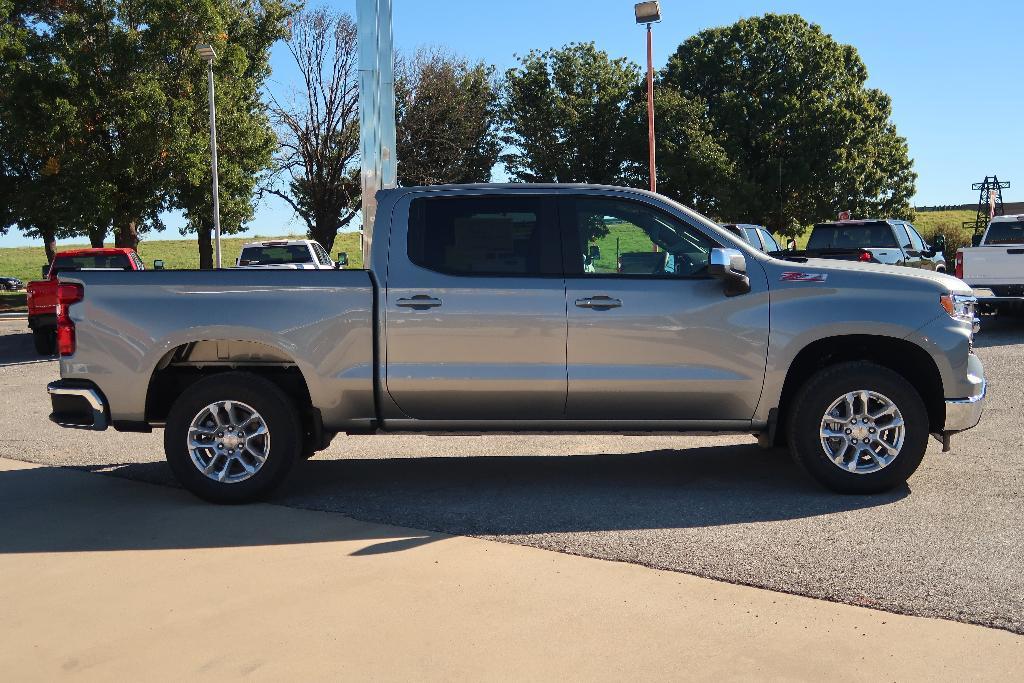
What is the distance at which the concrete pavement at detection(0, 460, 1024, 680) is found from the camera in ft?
12.7

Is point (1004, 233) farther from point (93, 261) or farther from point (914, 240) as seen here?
point (93, 261)

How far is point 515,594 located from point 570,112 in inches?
2117

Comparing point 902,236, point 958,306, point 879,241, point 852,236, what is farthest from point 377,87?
point 902,236

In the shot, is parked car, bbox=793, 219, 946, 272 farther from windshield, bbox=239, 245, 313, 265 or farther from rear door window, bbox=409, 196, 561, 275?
rear door window, bbox=409, 196, 561, 275

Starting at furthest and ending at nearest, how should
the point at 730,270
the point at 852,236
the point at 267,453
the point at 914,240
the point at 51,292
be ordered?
the point at 914,240 → the point at 852,236 → the point at 51,292 → the point at 267,453 → the point at 730,270

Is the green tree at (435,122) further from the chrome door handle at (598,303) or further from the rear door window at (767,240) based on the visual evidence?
the chrome door handle at (598,303)

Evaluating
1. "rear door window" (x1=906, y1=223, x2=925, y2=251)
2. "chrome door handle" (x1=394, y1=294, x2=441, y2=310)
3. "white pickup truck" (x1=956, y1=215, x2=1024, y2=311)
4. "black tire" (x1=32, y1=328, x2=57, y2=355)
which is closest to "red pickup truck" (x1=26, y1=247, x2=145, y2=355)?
"black tire" (x1=32, y1=328, x2=57, y2=355)

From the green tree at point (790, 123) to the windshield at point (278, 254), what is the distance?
3031cm

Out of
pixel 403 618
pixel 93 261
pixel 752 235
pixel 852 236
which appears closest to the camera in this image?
pixel 403 618

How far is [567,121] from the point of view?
56625mm

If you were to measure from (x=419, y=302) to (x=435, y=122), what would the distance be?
4110 cm

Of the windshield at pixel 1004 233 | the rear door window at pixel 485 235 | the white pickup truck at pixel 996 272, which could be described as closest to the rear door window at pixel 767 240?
the windshield at pixel 1004 233

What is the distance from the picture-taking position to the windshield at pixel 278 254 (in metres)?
24.7

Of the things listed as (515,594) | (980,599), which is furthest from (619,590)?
(980,599)
